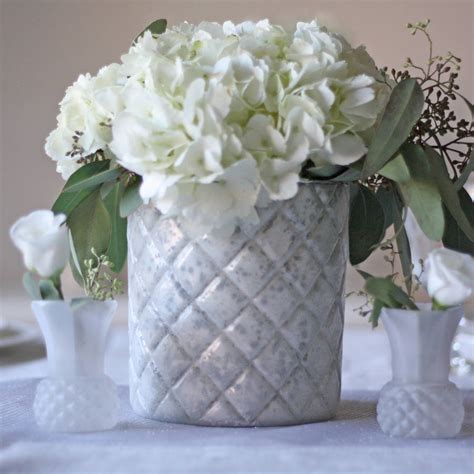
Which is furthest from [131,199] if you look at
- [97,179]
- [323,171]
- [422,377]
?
[422,377]

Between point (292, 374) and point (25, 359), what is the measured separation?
568mm

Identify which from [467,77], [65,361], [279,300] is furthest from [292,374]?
[467,77]

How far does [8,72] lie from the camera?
2709 mm

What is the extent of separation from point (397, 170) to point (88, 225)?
0.26 meters

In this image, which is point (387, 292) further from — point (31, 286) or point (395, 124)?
point (31, 286)

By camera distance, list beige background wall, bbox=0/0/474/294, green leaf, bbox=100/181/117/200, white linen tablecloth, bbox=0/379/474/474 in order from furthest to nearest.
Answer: beige background wall, bbox=0/0/474/294 → green leaf, bbox=100/181/117/200 → white linen tablecloth, bbox=0/379/474/474

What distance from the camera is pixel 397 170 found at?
2.10 ft

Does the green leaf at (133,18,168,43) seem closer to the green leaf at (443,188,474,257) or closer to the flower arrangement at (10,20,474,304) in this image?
the flower arrangement at (10,20,474,304)

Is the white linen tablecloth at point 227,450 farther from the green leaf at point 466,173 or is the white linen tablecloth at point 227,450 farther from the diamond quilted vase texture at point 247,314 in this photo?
the green leaf at point 466,173

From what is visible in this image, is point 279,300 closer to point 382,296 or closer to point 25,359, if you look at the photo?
point 382,296

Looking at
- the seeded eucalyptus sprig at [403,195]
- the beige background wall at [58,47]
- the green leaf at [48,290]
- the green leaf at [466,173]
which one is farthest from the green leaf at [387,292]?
the beige background wall at [58,47]

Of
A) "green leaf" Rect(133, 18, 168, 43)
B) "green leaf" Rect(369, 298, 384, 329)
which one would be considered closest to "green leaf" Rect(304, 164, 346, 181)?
"green leaf" Rect(369, 298, 384, 329)

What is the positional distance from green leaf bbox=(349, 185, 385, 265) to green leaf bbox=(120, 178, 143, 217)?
0.18 meters

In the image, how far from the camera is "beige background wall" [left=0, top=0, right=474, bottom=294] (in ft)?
8.82
